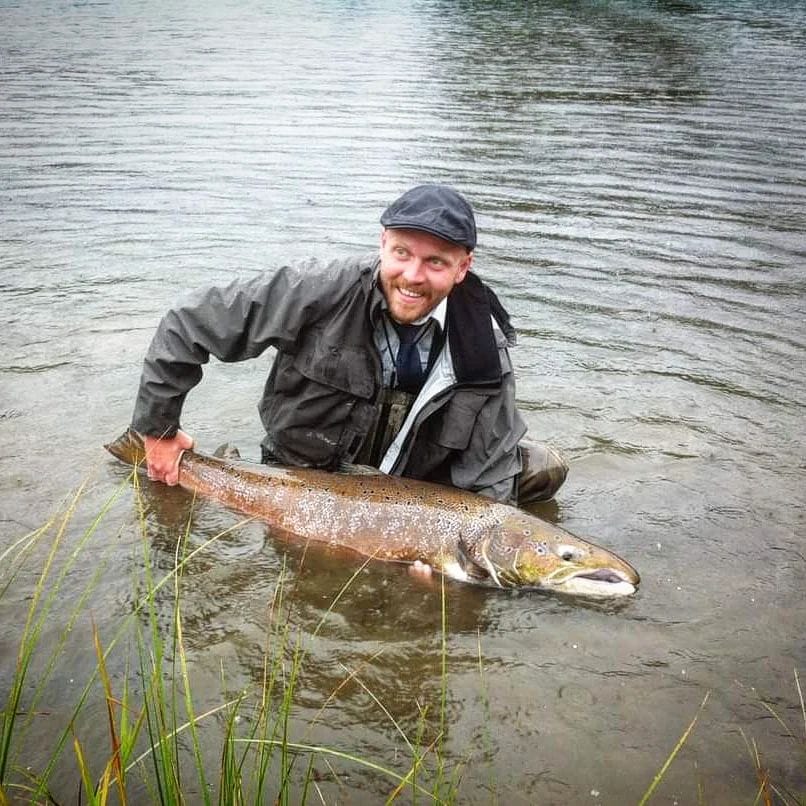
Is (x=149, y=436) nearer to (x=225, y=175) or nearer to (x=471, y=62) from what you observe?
(x=225, y=175)

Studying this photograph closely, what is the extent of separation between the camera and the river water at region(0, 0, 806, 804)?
12.2ft

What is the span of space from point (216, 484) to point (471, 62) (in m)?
18.0

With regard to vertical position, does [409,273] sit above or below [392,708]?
above

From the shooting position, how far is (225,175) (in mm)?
12078

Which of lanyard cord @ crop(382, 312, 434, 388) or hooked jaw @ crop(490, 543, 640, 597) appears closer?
hooked jaw @ crop(490, 543, 640, 597)

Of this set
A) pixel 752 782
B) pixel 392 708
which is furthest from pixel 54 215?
pixel 752 782

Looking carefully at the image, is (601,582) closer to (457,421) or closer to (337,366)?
(457,421)

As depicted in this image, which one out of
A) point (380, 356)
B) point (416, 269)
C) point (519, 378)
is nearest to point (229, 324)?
point (380, 356)

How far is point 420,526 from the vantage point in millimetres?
4668

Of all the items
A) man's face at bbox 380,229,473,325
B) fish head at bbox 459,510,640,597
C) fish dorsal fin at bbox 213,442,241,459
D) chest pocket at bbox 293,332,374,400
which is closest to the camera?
man's face at bbox 380,229,473,325

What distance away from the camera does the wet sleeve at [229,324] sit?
14.7 ft

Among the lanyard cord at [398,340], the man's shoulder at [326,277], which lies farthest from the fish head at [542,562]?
the man's shoulder at [326,277]

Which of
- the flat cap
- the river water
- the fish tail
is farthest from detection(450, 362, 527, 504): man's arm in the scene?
the fish tail

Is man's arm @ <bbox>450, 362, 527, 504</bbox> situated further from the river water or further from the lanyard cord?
the river water
